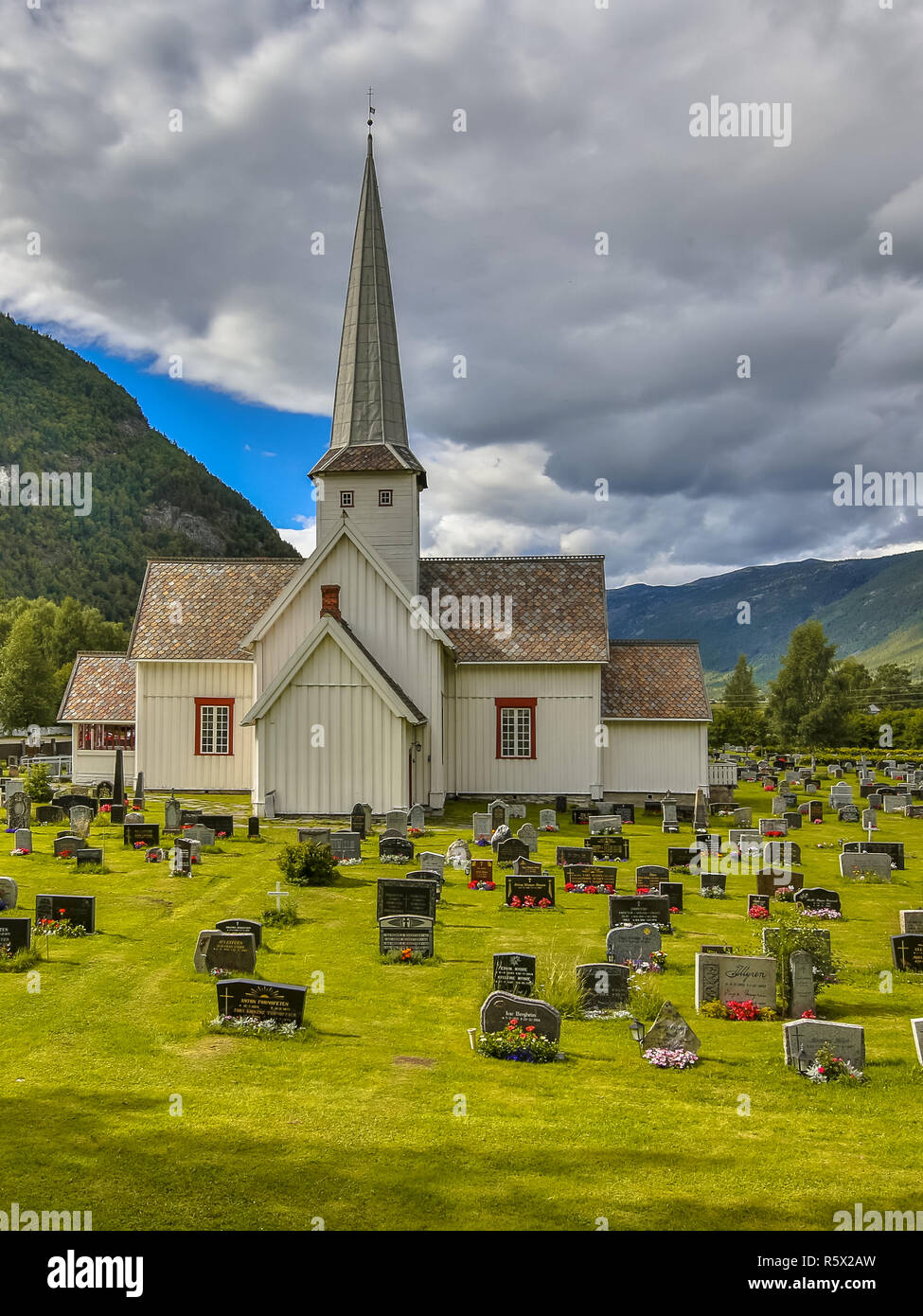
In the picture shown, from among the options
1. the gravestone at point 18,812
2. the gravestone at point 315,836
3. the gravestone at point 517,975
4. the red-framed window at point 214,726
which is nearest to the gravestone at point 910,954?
the gravestone at point 517,975

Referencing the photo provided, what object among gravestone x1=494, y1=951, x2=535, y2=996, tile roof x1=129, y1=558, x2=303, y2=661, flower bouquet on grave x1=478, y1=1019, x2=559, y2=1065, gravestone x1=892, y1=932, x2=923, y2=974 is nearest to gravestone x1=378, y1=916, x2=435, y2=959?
gravestone x1=494, y1=951, x2=535, y2=996

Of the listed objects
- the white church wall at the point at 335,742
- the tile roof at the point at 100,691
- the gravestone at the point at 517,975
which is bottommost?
the gravestone at the point at 517,975

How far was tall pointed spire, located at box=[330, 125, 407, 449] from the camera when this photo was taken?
33281 millimetres

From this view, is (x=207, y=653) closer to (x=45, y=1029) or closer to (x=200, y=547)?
(x=45, y=1029)

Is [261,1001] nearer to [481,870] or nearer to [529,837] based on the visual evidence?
[481,870]

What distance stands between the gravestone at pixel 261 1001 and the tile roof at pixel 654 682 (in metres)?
23.5

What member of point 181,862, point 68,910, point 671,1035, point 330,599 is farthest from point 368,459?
point 671,1035

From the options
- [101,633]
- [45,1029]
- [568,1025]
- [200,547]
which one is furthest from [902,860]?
[200,547]

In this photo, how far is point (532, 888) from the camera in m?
17.6

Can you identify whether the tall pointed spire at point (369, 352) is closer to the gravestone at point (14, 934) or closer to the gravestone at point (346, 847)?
the gravestone at point (346, 847)

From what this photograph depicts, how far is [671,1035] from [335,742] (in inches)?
723

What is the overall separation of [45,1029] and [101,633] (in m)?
68.8

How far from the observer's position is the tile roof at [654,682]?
3331 cm

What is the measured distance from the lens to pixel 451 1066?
971 cm
